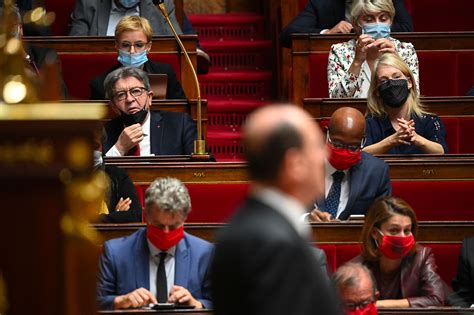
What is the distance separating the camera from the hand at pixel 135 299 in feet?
11.7

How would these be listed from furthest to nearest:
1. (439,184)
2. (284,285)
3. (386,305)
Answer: (439,184) < (386,305) < (284,285)

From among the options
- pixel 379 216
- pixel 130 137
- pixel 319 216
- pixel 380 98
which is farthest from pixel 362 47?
pixel 379 216

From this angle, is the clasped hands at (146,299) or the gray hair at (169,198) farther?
the gray hair at (169,198)

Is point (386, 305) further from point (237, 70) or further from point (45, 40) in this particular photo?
point (237, 70)

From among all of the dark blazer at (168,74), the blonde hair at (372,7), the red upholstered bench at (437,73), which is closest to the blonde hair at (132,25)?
the dark blazer at (168,74)

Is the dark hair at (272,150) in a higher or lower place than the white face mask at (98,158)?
lower

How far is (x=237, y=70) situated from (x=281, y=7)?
46cm

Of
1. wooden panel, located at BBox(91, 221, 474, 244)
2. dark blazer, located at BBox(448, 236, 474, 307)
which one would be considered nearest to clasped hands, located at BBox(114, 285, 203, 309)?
wooden panel, located at BBox(91, 221, 474, 244)

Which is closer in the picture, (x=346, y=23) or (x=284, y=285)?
(x=284, y=285)

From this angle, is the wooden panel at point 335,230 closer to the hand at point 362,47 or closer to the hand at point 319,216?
the hand at point 319,216

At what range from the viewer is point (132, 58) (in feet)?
17.8

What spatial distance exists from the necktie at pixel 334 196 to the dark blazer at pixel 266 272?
2.63 metres

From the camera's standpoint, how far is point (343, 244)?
4098mm

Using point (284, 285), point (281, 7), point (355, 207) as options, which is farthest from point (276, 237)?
point (281, 7)
